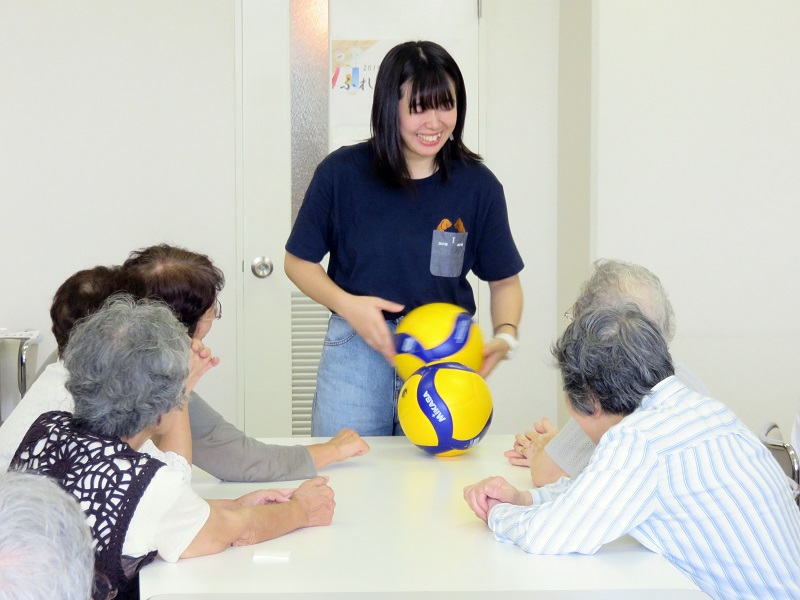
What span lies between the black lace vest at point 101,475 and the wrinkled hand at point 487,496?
1.87ft

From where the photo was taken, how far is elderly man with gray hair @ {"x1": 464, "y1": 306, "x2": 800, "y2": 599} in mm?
1512

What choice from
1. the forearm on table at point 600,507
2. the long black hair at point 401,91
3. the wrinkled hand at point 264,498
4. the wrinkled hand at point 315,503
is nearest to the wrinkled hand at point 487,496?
the forearm on table at point 600,507

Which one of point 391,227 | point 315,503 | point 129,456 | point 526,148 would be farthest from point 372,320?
point 526,148

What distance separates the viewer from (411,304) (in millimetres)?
2537

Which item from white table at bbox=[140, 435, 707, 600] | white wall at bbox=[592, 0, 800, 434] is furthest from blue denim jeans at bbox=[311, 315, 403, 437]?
white wall at bbox=[592, 0, 800, 434]

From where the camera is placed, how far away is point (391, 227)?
8.26 ft

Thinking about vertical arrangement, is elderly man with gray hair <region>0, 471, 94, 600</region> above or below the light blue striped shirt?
above

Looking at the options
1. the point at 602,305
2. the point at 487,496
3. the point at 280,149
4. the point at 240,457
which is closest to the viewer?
the point at 487,496

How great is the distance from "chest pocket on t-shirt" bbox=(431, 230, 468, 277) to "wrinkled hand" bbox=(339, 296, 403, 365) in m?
0.18

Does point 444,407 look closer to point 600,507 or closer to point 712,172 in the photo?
point 600,507

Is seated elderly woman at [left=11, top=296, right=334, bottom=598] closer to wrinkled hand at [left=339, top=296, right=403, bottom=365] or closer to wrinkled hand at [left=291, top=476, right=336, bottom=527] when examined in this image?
wrinkled hand at [left=291, top=476, right=336, bottom=527]

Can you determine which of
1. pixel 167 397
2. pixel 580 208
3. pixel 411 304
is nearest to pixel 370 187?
pixel 411 304

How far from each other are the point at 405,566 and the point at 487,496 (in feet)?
0.99

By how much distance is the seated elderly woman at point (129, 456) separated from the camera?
4.65 ft
